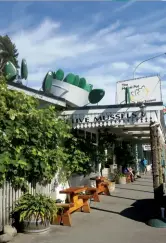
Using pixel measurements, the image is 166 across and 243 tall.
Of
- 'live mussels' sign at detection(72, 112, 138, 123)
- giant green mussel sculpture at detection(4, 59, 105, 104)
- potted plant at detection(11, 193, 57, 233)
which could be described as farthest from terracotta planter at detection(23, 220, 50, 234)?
'live mussels' sign at detection(72, 112, 138, 123)

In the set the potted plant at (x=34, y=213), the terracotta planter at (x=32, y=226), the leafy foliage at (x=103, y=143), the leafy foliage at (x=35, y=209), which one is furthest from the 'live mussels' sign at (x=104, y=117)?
the terracotta planter at (x=32, y=226)

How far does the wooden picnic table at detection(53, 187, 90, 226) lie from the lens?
7.50m

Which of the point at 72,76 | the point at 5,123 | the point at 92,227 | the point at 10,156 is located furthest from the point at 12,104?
the point at 72,76

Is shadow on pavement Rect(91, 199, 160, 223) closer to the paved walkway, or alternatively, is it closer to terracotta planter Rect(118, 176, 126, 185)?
the paved walkway

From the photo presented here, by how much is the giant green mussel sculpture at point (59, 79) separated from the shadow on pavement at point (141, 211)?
4.39m

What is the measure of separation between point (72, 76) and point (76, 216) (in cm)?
926

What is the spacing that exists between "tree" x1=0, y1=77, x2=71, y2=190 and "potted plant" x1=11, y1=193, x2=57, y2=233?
0.52m

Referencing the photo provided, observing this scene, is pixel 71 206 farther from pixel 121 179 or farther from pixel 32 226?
pixel 121 179

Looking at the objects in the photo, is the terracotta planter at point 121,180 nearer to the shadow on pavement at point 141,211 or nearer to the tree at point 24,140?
the shadow on pavement at point 141,211

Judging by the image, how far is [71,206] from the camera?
8.03 meters

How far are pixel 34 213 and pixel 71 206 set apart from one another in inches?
60.5

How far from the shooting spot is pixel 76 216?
28.0 ft

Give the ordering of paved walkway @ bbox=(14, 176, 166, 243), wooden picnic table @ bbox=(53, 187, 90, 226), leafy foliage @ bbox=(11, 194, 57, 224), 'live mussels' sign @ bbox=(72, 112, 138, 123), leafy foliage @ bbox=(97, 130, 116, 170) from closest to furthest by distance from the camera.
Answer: paved walkway @ bbox=(14, 176, 166, 243) < leafy foliage @ bbox=(11, 194, 57, 224) < wooden picnic table @ bbox=(53, 187, 90, 226) < 'live mussels' sign @ bbox=(72, 112, 138, 123) < leafy foliage @ bbox=(97, 130, 116, 170)

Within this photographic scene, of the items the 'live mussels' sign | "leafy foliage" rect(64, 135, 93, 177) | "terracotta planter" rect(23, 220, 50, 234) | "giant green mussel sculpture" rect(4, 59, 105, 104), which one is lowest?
Result: "terracotta planter" rect(23, 220, 50, 234)
